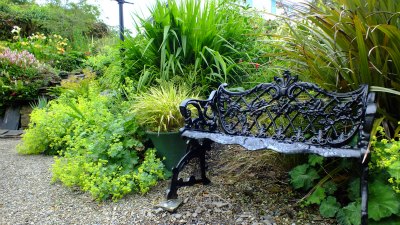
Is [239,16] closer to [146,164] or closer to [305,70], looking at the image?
[305,70]

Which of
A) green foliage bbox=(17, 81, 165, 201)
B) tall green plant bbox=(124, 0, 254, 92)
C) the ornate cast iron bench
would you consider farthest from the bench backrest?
tall green plant bbox=(124, 0, 254, 92)

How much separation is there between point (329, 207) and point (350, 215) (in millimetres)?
144

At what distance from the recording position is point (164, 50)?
3.25 metres

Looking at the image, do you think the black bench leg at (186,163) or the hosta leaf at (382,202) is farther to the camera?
the black bench leg at (186,163)

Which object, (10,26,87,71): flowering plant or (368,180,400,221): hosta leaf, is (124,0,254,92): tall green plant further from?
(10,26,87,71): flowering plant

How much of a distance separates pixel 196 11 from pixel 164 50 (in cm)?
56

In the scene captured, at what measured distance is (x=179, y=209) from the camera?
215 cm

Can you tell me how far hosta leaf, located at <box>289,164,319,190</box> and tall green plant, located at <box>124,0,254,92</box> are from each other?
4.38ft

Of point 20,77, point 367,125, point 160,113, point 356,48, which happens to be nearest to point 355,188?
point 367,125

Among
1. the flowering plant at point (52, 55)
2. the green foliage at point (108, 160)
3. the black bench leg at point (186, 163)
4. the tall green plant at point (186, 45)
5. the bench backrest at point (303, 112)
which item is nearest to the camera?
the bench backrest at point (303, 112)

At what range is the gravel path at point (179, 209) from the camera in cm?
202

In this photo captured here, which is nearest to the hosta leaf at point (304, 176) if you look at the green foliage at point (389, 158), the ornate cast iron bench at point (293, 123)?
the ornate cast iron bench at point (293, 123)

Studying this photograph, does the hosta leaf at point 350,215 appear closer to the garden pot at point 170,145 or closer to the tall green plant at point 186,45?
the garden pot at point 170,145

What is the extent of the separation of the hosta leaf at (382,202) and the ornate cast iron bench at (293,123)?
127 millimetres
